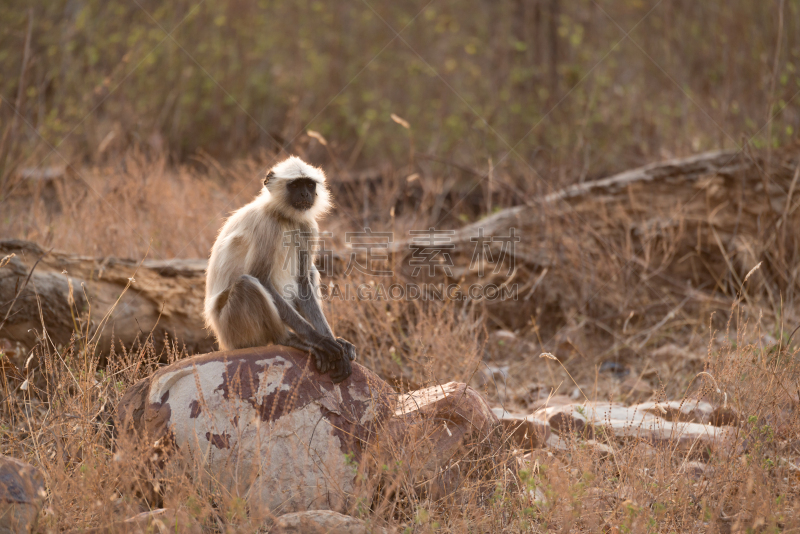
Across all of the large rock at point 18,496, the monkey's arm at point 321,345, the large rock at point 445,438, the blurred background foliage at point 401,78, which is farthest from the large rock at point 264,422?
the blurred background foliage at point 401,78

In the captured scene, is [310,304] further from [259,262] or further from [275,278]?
[259,262]

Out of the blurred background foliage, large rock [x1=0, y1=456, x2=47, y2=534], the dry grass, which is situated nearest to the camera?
large rock [x1=0, y1=456, x2=47, y2=534]

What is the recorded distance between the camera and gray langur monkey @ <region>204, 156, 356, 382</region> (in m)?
3.69

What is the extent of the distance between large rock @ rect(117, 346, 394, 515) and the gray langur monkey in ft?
0.69

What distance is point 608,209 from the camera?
23.7 feet

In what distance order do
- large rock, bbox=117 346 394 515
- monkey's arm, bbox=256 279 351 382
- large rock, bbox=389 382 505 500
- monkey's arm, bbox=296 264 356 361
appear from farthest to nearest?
monkey's arm, bbox=296 264 356 361 → monkey's arm, bbox=256 279 351 382 → large rock, bbox=389 382 505 500 → large rock, bbox=117 346 394 515

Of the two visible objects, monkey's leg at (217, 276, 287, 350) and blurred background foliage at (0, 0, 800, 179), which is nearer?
monkey's leg at (217, 276, 287, 350)

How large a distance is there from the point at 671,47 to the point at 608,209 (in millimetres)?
6692

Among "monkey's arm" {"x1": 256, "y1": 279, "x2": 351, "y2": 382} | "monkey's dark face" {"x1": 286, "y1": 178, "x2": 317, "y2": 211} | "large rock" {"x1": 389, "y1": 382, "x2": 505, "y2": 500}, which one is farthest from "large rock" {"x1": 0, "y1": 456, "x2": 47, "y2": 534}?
"monkey's dark face" {"x1": 286, "y1": 178, "x2": 317, "y2": 211}

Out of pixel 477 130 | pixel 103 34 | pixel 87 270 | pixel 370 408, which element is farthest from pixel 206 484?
pixel 103 34

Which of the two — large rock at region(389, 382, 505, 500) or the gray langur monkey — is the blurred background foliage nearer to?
the gray langur monkey

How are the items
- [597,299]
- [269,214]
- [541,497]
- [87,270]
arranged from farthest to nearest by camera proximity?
[597,299]
[87,270]
[269,214]
[541,497]

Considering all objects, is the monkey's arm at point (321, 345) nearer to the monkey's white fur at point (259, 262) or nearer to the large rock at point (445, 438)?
the monkey's white fur at point (259, 262)

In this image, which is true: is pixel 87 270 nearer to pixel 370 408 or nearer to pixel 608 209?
pixel 370 408
